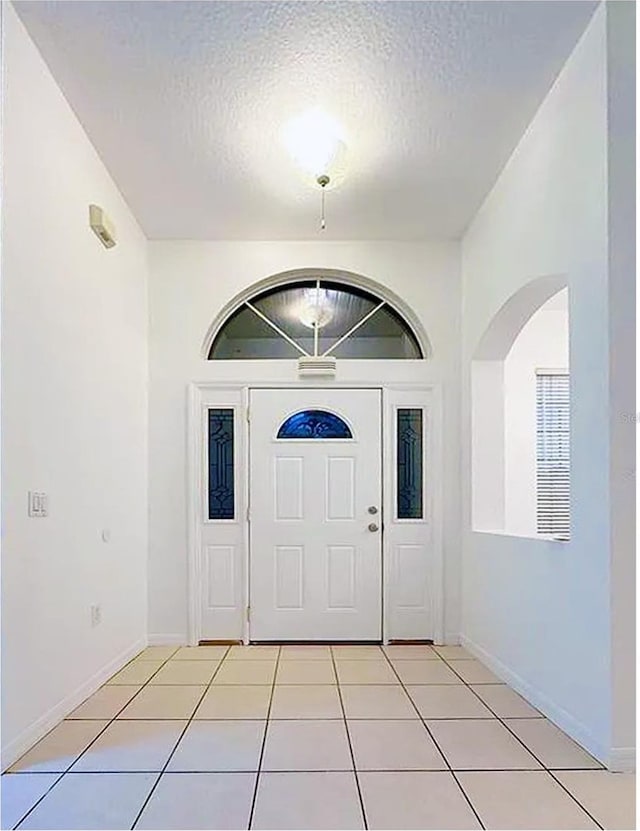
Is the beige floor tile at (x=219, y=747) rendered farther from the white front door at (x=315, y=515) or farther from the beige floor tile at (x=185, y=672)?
the white front door at (x=315, y=515)

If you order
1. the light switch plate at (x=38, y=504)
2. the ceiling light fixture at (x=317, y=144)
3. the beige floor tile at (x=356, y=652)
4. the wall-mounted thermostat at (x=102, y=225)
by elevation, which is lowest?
the beige floor tile at (x=356, y=652)

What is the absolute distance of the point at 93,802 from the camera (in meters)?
2.56

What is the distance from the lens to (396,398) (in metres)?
5.53

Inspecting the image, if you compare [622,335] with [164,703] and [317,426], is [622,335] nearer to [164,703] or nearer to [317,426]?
[164,703]

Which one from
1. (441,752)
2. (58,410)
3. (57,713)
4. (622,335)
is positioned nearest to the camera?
(622,335)

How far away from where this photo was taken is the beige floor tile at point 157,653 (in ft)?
16.0

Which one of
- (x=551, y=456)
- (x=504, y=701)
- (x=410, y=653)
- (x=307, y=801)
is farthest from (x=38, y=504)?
(x=551, y=456)

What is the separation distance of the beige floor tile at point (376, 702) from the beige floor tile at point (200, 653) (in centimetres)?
113

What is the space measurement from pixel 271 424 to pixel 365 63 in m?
2.75

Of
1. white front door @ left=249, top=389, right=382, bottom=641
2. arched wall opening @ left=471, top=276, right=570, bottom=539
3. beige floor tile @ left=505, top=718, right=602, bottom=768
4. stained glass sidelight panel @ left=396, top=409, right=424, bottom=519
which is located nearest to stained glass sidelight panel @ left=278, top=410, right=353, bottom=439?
white front door @ left=249, top=389, right=382, bottom=641

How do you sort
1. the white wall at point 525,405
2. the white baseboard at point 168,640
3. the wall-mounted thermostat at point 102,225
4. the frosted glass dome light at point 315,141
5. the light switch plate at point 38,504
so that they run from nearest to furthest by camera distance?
1. the light switch plate at point 38,504
2. the frosted glass dome light at point 315,141
3. the wall-mounted thermostat at point 102,225
4. the white baseboard at point 168,640
5. the white wall at point 525,405

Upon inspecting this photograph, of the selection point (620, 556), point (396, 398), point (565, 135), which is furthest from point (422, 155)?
point (620, 556)

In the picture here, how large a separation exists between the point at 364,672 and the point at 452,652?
32.8 inches

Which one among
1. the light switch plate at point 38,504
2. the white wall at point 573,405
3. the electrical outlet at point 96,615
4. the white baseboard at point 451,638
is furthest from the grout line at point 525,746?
the light switch plate at point 38,504
